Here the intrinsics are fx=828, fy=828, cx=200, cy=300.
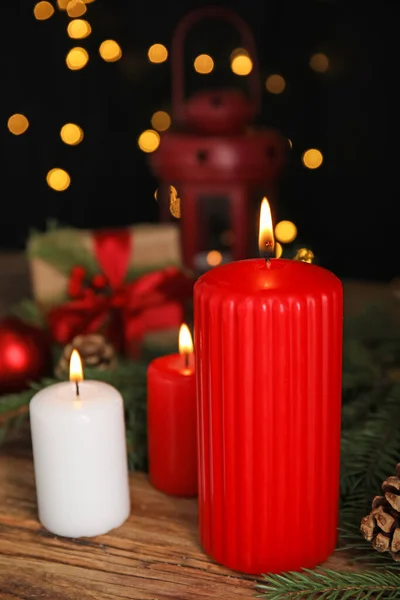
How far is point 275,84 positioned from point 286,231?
290 millimetres

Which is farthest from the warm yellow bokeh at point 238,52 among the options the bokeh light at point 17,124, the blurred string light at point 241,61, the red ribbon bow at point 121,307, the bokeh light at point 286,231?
the red ribbon bow at point 121,307

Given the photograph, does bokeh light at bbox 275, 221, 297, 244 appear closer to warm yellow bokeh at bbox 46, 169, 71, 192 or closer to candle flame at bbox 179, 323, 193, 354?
warm yellow bokeh at bbox 46, 169, 71, 192

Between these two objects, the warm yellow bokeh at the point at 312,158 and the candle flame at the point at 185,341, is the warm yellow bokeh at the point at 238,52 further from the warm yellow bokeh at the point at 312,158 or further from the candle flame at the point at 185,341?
the candle flame at the point at 185,341

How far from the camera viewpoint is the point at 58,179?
5.73ft

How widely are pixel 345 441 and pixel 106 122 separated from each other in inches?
43.1

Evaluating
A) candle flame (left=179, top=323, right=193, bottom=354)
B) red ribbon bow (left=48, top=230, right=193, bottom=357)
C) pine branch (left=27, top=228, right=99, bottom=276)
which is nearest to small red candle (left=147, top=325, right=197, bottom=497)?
candle flame (left=179, top=323, right=193, bottom=354)

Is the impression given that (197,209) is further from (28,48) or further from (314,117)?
(28,48)

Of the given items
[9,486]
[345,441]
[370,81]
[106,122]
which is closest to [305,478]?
[345,441]

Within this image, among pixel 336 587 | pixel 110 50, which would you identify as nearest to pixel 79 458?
pixel 336 587

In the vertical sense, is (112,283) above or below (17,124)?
below

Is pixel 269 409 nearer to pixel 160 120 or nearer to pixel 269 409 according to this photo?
pixel 269 409

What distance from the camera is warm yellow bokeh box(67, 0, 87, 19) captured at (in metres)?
1.60

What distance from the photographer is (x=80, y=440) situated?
69 cm

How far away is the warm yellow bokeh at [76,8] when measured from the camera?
1602 millimetres
